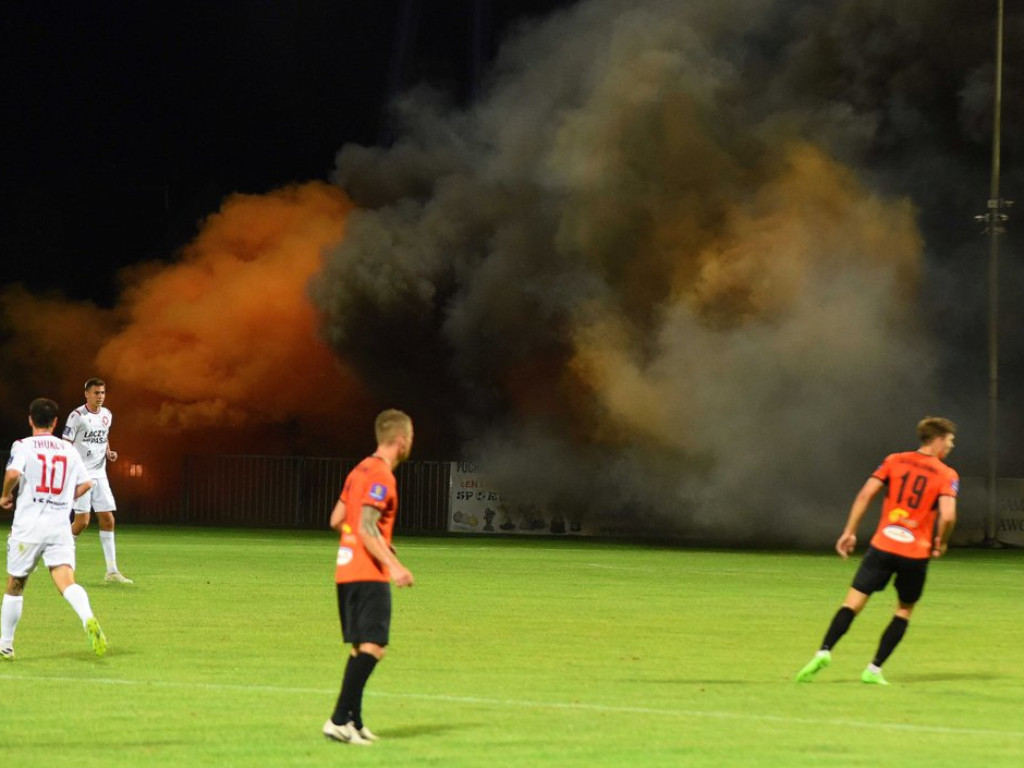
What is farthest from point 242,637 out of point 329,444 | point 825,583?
point 329,444

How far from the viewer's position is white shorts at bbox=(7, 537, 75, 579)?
12.9 meters

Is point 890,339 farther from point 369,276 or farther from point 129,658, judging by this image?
point 129,658

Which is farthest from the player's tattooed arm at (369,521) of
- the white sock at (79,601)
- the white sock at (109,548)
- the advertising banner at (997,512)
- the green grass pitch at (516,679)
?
the advertising banner at (997,512)

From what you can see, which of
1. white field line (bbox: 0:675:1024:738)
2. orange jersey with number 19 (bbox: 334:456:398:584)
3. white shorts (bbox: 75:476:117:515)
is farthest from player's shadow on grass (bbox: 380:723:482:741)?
white shorts (bbox: 75:476:117:515)

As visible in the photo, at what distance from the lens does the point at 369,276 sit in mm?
47469

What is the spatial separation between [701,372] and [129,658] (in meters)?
29.7

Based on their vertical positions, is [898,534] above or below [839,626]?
above

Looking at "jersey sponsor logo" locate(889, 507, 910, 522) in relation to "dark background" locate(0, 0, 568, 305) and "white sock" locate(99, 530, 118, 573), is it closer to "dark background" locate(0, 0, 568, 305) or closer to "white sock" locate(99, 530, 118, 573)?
"white sock" locate(99, 530, 118, 573)

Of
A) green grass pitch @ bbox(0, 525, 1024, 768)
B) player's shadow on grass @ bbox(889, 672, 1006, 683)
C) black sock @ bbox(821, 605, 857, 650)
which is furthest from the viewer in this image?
player's shadow on grass @ bbox(889, 672, 1006, 683)

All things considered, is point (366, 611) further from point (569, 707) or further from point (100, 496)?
point (100, 496)

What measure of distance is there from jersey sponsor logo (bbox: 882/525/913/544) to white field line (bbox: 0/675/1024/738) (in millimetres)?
2254

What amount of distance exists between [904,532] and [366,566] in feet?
16.0

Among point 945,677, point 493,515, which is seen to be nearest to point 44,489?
point 945,677

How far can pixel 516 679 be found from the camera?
39.3 feet
